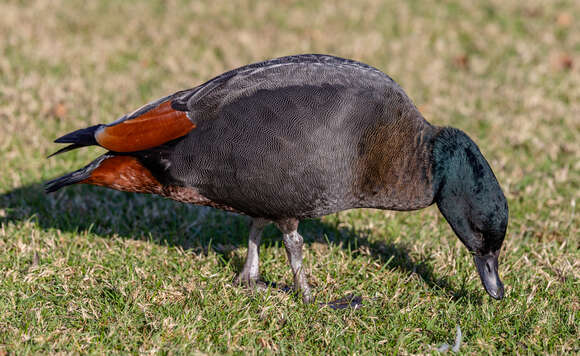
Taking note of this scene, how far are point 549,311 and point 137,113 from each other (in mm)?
2606

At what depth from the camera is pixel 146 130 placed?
3.53m

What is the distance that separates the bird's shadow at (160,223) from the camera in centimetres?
429

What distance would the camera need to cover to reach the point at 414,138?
3.58m

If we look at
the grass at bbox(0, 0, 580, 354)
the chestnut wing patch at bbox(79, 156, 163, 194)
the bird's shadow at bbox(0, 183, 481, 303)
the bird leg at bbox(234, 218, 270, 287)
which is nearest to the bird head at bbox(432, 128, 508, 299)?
the grass at bbox(0, 0, 580, 354)

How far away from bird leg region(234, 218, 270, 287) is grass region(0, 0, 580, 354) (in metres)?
0.13

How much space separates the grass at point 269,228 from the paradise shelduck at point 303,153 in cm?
42

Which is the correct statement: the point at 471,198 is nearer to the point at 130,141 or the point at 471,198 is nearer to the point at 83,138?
the point at 130,141

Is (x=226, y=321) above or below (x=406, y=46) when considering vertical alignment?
below

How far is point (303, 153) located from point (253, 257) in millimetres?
996

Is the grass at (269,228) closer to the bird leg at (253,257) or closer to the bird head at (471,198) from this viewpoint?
the bird leg at (253,257)

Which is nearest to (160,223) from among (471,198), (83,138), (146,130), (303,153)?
(83,138)

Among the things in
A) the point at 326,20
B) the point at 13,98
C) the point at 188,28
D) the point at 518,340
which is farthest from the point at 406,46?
the point at 518,340

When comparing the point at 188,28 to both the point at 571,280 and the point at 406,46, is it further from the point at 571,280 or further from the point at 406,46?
the point at 571,280

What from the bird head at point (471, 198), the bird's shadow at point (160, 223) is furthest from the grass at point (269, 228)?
the bird head at point (471, 198)
